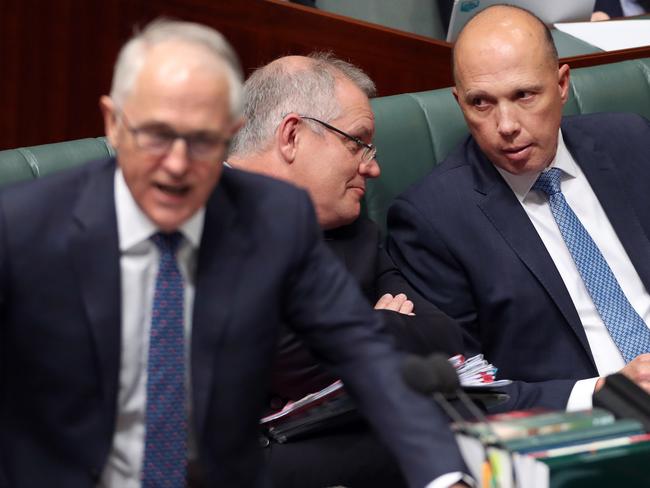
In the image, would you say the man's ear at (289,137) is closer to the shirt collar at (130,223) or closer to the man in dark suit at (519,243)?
the man in dark suit at (519,243)

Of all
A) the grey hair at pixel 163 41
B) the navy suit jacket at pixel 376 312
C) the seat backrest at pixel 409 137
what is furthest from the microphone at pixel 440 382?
the seat backrest at pixel 409 137

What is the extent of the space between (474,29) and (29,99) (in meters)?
0.97

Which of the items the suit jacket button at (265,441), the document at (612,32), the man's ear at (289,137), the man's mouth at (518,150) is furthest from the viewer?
the document at (612,32)

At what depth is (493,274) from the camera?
2203mm

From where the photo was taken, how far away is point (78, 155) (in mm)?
2162

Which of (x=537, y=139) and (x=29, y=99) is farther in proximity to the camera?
(x=29, y=99)

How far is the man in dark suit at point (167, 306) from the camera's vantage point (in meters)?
1.35

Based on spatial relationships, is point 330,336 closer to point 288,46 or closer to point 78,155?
point 78,155

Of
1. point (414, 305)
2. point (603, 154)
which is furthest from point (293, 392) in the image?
point (603, 154)

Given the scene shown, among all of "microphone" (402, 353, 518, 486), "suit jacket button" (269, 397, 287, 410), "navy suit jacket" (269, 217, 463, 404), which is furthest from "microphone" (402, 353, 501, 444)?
"suit jacket button" (269, 397, 287, 410)

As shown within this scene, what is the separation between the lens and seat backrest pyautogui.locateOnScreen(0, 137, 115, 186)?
6.82 ft

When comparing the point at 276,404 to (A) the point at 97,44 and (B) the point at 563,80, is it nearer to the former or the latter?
(B) the point at 563,80

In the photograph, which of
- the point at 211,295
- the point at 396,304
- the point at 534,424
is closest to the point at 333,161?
the point at 396,304

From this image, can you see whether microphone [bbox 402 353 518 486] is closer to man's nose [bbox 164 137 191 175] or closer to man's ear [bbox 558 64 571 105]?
man's nose [bbox 164 137 191 175]
